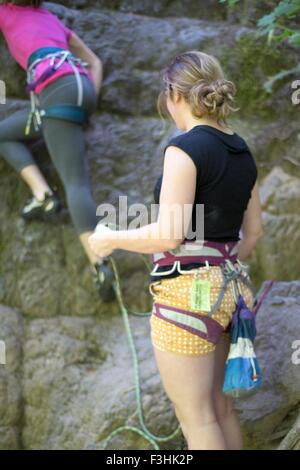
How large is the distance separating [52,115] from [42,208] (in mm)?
476

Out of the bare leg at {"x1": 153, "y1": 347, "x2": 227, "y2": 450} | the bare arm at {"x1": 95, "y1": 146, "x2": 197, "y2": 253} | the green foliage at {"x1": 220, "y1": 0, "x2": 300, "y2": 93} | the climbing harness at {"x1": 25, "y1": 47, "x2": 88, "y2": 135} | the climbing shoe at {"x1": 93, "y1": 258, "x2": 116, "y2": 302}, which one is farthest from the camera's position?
the climbing shoe at {"x1": 93, "y1": 258, "x2": 116, "y2": 302}

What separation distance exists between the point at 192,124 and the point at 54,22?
135 centimetres

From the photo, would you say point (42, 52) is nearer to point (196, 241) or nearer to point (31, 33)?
point (31, 33)

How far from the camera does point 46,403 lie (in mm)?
3145

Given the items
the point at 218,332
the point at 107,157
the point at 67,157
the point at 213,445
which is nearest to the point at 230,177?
the point at 218,332

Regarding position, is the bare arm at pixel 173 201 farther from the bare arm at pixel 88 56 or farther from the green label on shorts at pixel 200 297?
the bare arm at pixel 88 56

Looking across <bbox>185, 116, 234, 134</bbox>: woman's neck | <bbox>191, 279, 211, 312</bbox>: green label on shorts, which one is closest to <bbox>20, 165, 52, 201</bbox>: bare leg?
<bbox>185, 116, 234, 134</bbox>: woman's neck

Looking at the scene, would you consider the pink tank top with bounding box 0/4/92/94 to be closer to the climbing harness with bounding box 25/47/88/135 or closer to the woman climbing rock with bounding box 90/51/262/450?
the climbing harness with bounding box 25/47/88/135

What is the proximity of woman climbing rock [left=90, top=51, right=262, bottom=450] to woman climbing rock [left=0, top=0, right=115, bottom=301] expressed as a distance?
0.91m

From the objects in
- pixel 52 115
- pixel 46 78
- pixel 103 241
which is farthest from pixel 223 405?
pixel 46 78

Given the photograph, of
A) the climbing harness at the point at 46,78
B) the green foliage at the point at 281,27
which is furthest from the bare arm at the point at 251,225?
the climbing harness at the point at 46,78

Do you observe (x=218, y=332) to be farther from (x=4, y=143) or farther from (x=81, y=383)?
(x=4, y=143)

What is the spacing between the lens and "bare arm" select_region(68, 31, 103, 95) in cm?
328

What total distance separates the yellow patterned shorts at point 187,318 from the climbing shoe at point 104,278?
95 centimetres
